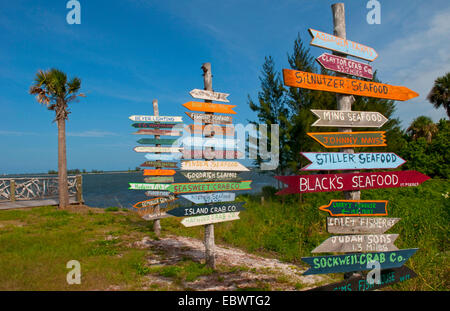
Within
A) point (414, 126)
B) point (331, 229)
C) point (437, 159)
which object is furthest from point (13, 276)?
point (414, 126)

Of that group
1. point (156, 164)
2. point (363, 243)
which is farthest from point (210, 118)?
point (363, 243)

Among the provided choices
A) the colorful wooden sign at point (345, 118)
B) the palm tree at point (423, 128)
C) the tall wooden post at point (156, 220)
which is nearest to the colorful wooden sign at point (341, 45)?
the colorful wooden sign at point (345, 118)

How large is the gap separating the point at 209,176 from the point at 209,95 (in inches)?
79.0

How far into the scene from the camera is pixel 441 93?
81.7 ft

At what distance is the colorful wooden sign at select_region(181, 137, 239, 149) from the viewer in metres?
5.82

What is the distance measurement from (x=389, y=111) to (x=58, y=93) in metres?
20.7

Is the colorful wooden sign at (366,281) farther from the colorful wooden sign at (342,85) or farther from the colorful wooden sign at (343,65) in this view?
the colorful wooden sign at (343,65)

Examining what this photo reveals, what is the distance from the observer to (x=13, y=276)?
4.84 metres

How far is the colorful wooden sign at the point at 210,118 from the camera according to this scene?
5980 millimetres

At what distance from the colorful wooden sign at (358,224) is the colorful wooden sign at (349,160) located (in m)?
0.83
